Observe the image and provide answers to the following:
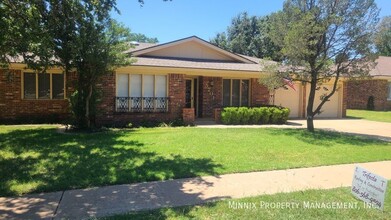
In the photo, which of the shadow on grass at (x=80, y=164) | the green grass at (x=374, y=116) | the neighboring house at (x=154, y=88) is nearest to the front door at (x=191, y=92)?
the neighboring house at (x=154, y=88)

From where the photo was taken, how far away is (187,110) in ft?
51.2

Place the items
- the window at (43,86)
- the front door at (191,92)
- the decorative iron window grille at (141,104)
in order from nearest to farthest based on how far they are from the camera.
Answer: the decorative iron window grille at (141,104) → the window at (43,86) → the front door at (191,92)

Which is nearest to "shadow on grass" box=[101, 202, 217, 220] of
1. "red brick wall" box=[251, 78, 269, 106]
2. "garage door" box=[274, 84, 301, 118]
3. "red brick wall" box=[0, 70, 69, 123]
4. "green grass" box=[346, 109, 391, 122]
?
"red brick wall" box=[0, 70, 69, 123]

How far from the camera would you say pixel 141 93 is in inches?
613

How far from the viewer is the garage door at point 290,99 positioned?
20.3 meters

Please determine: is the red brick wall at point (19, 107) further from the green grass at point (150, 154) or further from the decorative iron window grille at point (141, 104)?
the decorative iron window grille at point (141, 104)

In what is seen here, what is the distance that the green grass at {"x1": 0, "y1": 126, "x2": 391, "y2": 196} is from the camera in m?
6.45

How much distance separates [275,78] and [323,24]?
273cm

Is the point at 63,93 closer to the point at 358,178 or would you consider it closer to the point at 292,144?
the point at 292,144

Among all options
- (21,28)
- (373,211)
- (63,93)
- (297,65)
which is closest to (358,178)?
(373,211)

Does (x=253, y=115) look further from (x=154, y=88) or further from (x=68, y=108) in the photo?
(x=68, y=108)

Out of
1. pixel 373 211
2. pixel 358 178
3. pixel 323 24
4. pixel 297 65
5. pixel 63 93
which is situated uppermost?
pixel 323 24

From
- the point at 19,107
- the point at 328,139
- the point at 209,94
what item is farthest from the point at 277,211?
the point at 19,107

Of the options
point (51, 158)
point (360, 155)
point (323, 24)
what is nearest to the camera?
point (51, 158)
